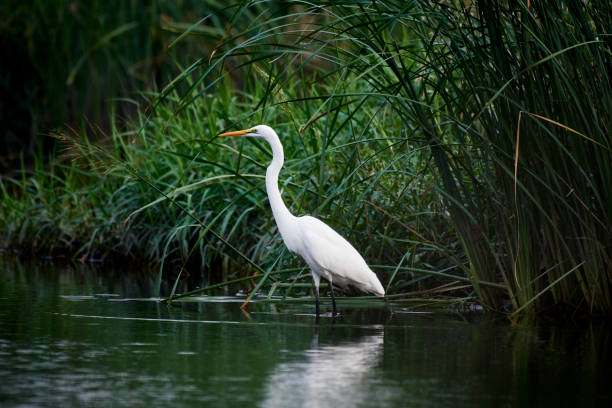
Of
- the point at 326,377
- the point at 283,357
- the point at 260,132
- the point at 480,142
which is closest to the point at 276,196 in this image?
the point at 260,132

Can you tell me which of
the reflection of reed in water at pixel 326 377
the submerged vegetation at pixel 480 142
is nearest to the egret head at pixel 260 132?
the submerged vegetation at pixel 480 142

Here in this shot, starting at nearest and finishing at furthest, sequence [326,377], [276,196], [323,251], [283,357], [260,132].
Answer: [326,377] < [283,357] < [323,251] < [276,196] < [260,132]

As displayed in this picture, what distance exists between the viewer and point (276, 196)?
635cm

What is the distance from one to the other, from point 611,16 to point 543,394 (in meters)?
2.18

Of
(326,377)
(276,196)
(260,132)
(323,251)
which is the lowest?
(326,377)

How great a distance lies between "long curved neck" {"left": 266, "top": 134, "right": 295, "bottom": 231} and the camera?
6277mm

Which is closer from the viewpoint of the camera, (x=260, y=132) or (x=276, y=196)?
(x=276, y=196)

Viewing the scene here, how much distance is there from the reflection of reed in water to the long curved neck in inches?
54.1

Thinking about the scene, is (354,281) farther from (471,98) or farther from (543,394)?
(543,394)

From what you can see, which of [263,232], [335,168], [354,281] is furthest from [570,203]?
[263,232]

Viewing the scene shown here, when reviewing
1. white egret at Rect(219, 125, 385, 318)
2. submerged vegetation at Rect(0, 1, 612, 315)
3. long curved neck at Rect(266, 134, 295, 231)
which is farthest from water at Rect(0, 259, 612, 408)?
long curved neck at Rect(266, 134, 295, 231)

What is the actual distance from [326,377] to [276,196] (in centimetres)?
240

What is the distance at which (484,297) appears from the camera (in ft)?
20.0

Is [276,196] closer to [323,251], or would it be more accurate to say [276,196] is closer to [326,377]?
[323,251]
